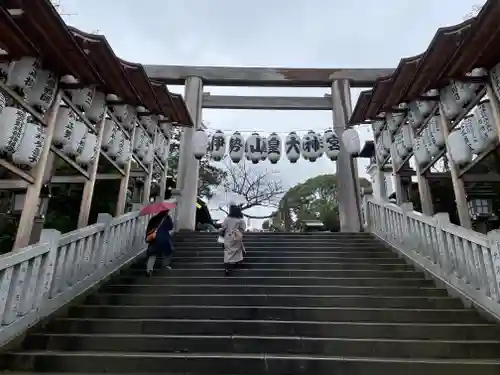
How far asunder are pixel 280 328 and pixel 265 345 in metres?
0.46

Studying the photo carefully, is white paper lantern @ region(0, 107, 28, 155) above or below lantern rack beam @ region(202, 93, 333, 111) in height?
below

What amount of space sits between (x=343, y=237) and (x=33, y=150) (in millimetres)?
6584

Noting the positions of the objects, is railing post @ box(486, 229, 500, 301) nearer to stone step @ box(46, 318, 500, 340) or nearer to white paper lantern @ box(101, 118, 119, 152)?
stone step @ box(46, 318, 500, 340)

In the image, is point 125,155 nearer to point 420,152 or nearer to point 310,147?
point 310,147

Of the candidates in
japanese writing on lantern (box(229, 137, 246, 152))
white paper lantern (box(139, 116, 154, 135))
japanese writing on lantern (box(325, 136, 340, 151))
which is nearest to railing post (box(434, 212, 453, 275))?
japanese writing on lantern (box(325, 136, 340, 151))

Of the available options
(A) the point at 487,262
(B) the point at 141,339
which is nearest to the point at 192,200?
(B) the point at 141,339

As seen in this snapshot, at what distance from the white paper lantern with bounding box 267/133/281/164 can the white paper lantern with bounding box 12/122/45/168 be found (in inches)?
258

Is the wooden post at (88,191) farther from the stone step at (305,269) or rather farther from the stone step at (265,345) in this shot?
the stone step at (265,345)

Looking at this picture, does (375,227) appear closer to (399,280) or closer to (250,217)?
(399,280)

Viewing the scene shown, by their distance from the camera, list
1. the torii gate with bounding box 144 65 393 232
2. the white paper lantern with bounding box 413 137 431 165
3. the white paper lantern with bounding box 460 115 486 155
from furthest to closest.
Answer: the torii gate with bounding box 144 65 393 232, the white paper lantern with bounding box 413 137 431 165, the white paper lantern with bounding box 460 115 486 155

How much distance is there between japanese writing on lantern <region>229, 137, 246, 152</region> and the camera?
1029cm

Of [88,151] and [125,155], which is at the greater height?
[125,155]

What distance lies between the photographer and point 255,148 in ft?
34.0

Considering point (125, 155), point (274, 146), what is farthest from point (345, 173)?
point (125, 155)
